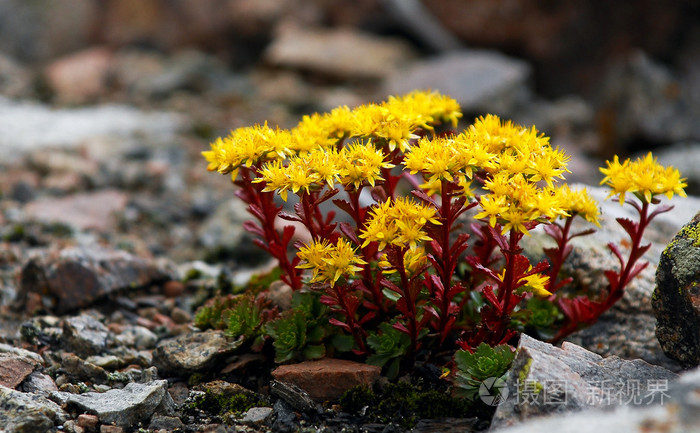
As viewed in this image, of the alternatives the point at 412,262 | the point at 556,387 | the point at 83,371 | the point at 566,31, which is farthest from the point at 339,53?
the point at 556,387

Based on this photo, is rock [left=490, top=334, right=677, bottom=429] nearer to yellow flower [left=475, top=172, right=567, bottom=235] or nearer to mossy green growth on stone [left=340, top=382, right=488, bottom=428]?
mossy green growth on stone [left=340, top=382, right=488, bottom=428]

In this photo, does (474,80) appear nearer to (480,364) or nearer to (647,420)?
(480,364)

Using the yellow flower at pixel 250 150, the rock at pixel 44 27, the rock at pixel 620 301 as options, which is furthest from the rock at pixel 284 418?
the rock at pixel 44 27

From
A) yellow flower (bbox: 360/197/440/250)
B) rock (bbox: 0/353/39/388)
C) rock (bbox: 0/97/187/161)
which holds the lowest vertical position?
rock (bbox: 0/353/39/388)

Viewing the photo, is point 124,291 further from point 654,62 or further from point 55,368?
point 654,62

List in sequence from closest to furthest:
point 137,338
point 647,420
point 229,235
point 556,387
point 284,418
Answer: point 647,420
point 556,387
point 284,418
point 137,338
point 229,235

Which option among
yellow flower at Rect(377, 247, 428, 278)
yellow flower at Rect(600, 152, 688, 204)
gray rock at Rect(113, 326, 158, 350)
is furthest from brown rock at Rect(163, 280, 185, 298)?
yellow flower at Rect(600, 152, 688, 204)
